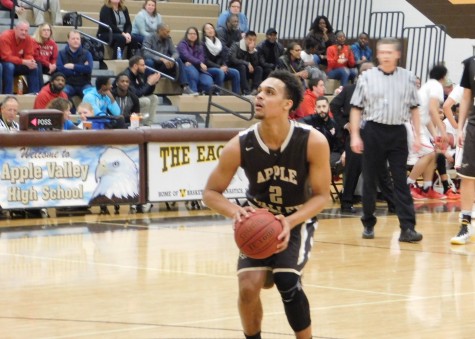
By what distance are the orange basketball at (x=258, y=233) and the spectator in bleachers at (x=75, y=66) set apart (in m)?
12.4

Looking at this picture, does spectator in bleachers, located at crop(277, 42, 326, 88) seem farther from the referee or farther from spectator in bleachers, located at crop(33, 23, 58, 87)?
the referee

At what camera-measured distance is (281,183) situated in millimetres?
6496

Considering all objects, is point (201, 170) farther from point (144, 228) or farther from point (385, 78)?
point (385, 78)

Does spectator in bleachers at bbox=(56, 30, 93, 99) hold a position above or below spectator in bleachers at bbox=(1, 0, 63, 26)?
below

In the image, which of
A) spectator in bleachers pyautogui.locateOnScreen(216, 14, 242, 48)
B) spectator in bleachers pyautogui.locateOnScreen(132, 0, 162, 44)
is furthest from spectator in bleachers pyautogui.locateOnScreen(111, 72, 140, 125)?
spectator in bleachers pyautogui.locateOnScreen(216, 14, 242, 48)

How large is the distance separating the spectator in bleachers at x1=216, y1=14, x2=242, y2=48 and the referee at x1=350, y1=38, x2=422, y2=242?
33.1ft

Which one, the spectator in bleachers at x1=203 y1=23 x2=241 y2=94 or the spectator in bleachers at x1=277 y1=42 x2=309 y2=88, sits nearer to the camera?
the spectator in bleachers at x1=203 y1=23 x2=241 y2=94

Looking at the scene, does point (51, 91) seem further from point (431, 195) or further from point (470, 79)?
point (470, 79)

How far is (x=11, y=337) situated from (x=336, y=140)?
9.68 metres

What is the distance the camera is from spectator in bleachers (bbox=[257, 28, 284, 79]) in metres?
21.6

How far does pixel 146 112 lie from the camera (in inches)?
723

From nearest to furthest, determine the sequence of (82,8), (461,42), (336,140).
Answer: (336,140) → (82,8) → (461,42)

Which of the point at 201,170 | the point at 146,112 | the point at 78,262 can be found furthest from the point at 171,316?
the point at 146,112

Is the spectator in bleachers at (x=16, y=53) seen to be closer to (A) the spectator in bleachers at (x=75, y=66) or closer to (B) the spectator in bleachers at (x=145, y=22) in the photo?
(A) the spectator in bleachers at (x=75, y=66)
